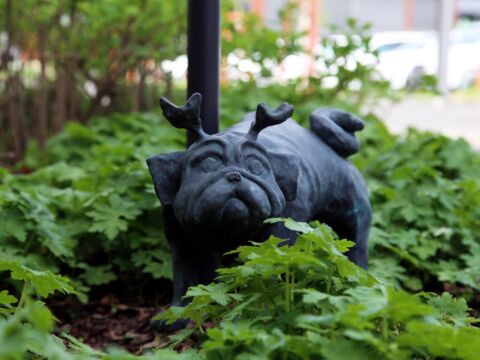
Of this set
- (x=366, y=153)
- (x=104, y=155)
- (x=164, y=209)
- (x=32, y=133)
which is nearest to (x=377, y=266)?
(x=164, y=209)

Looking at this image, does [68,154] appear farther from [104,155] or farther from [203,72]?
[203,72]

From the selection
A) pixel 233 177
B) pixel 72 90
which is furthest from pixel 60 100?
pixel 233 177

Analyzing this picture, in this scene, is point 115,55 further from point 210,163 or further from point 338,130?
point 210,163

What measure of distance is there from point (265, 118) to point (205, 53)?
0.82 metres

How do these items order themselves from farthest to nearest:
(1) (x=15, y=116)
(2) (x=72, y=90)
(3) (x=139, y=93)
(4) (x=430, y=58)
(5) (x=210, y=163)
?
1. (4) (x=430, y=58)
2. (3) (x=139, y=93)
3. (2) (x=72, y=90)
4. (1) (x=15, y=116)
5. (5) (x=210, y=163)

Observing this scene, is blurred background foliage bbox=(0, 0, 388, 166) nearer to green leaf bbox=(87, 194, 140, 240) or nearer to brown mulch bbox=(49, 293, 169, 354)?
green leaf bbox=(87, 194, 140, 240)

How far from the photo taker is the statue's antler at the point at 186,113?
371 centimetres

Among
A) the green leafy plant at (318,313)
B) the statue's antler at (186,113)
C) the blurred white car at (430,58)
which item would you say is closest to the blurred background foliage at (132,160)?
the green leafy plant at (318,313)

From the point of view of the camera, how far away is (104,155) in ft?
20.9

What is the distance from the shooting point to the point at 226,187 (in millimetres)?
3492

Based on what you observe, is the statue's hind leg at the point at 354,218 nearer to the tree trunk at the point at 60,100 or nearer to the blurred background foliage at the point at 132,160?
the blurred background foliage at the point at 132,160

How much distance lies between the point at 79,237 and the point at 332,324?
2.64 metres

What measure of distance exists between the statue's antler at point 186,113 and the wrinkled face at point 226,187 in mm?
87

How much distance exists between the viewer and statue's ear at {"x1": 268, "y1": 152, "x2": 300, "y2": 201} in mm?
3740
